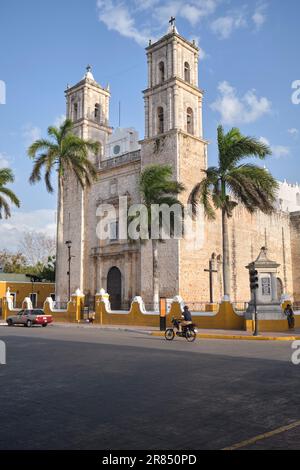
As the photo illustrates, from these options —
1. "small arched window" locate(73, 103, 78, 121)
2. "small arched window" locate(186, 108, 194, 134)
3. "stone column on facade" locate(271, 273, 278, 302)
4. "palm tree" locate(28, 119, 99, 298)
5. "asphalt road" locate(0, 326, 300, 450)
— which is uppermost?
"small arched window" locate(73, 103, 78, 121)

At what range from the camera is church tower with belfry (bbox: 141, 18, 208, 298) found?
31.5m

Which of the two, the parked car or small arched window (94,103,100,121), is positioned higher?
small arched window (94,103,100,121)

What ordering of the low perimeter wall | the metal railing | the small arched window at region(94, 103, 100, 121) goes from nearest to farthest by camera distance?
the low perimeter wall
the metal railing
the small arched window at region(94, 103, 100, 121)

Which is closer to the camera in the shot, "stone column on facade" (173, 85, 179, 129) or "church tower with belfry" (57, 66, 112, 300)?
"stone column on facade" (173, 85, 179, 129)

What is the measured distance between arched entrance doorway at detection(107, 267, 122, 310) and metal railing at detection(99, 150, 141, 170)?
8989mm

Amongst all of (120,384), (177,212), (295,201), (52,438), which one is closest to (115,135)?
(177,212)

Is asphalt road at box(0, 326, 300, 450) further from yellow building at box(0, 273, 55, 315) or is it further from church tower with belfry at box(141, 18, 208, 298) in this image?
yellow building at box(0, 273, 55, 315)

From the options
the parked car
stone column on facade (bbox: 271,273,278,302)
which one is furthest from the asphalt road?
the parked car

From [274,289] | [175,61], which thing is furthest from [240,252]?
[274,289]

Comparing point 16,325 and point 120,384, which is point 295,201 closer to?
point 16,325

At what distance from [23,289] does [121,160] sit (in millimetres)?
15689

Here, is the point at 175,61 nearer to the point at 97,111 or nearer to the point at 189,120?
the point at 189,120

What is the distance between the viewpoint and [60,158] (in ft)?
105

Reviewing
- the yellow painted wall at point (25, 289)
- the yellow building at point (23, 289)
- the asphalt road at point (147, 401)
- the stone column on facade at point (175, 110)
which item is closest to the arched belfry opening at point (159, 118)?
the stone column on facade at point (175, 110)
